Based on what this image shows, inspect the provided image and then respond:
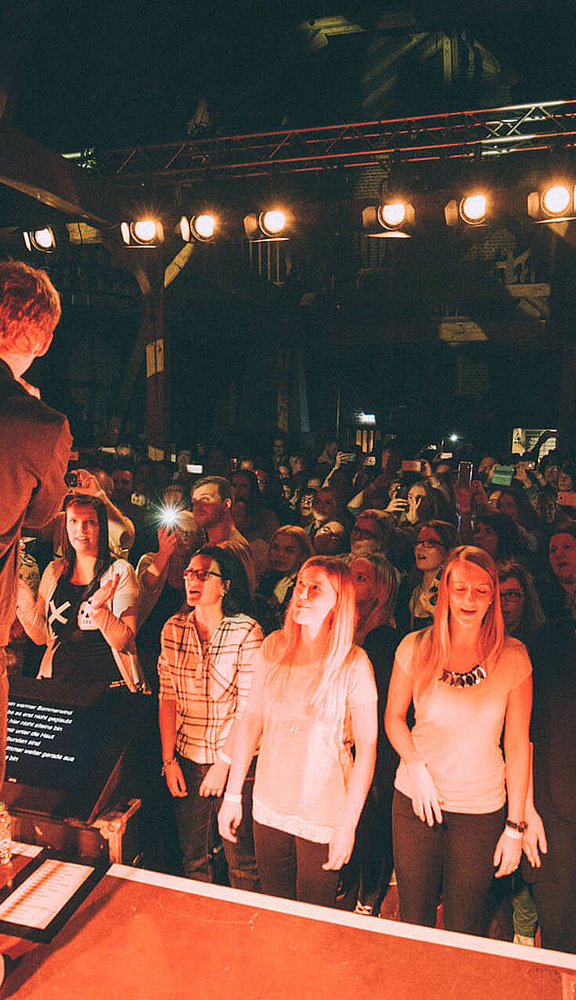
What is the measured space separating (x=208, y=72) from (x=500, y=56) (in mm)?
6860

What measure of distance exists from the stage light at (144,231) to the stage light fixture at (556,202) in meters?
4.08

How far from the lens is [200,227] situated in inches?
327

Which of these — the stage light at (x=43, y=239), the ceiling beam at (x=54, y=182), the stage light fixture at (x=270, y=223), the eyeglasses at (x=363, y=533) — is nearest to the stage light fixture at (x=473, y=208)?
the stage light fixture at (x=270, y=223)

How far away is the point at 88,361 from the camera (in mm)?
17641

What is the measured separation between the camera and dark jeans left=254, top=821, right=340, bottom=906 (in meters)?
2.26

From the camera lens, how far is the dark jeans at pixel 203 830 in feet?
8.45

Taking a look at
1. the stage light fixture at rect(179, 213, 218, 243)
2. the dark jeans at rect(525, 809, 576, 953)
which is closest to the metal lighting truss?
the stage light fixture at rect(179, 213, 218, 243)

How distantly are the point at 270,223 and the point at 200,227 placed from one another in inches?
35.3

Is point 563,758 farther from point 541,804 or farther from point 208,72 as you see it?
point 208,72

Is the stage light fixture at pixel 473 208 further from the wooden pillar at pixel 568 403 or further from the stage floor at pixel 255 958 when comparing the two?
the stage floor at pixel 255 958

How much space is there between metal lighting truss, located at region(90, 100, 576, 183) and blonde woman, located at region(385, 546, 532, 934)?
5.94 metres

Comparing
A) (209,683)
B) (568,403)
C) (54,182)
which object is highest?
(54,182)

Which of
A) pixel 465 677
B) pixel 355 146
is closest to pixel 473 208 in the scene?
pixel 355 146

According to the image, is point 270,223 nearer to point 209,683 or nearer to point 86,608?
point 86,608
